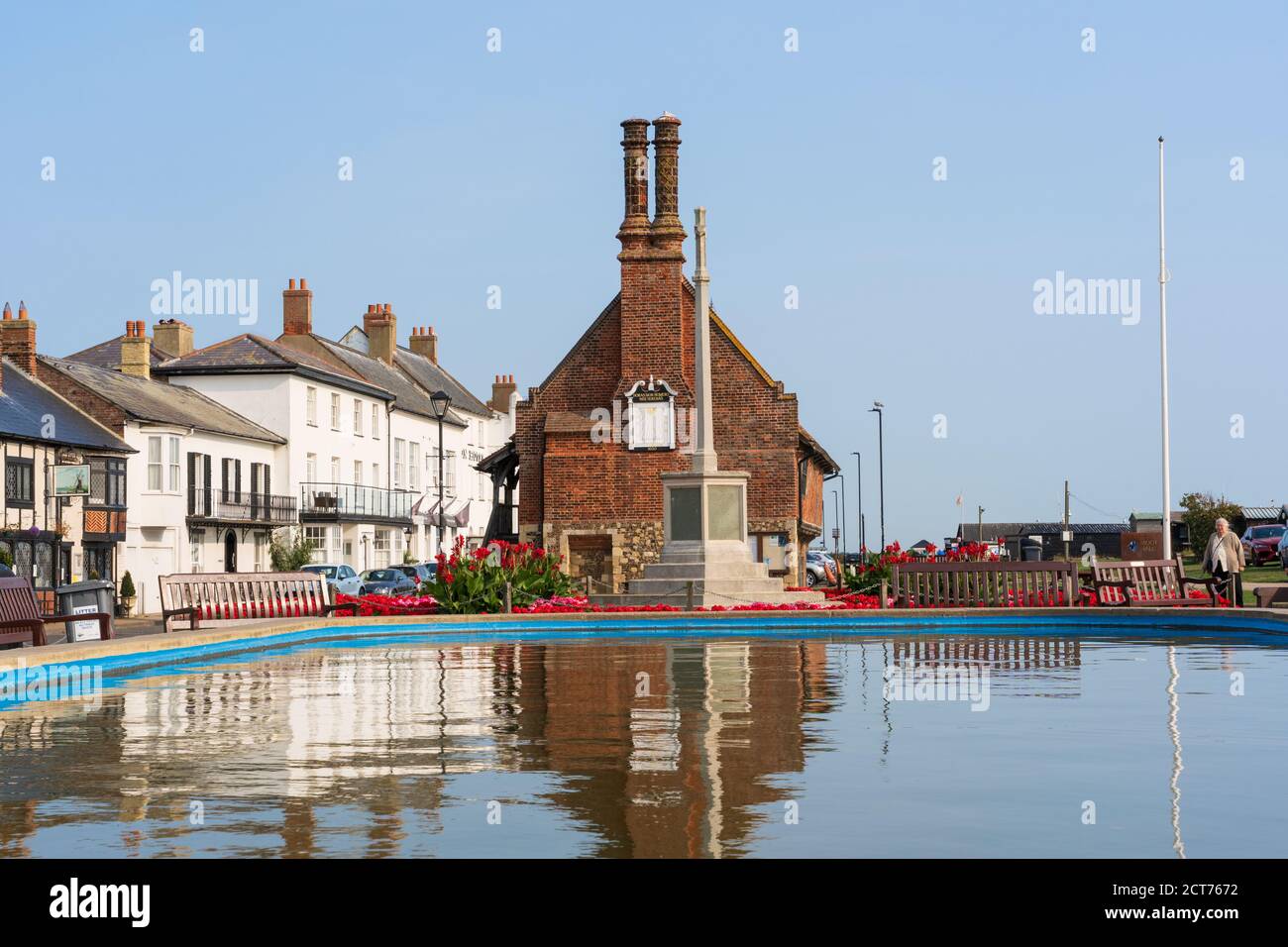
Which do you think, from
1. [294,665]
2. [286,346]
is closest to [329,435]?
[286,346]

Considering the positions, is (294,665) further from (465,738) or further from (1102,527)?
(1102,527)

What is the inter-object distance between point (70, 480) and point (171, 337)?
21345 mm

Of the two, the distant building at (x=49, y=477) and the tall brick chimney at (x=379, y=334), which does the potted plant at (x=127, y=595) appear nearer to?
the distant building at (x=49, y=477)

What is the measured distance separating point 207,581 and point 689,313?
24.4m

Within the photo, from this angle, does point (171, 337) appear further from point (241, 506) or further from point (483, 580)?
point (483, 580)

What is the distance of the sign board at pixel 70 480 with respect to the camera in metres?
47.0

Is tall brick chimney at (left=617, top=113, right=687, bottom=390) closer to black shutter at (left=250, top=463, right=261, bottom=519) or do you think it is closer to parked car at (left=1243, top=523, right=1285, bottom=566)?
black shutter at (left=250, top=463, right=261, bottom=519)

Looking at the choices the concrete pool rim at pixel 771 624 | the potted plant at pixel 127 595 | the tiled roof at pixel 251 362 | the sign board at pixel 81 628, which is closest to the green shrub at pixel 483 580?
the concrete pool rim at pixel 771 624

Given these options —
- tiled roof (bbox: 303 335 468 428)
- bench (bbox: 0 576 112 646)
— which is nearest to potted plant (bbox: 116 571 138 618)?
tiled roof (bbox: 303 335 468 428)

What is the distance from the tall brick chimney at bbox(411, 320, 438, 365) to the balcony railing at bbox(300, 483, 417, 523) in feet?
47.9

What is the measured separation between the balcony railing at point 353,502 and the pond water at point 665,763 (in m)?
48.1

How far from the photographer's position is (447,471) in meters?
79.5

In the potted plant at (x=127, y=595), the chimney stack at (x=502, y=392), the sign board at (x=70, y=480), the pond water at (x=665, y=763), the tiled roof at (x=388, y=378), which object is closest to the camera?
the pond water at (x=665, y=763)

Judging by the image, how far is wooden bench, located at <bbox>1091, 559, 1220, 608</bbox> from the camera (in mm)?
25650
